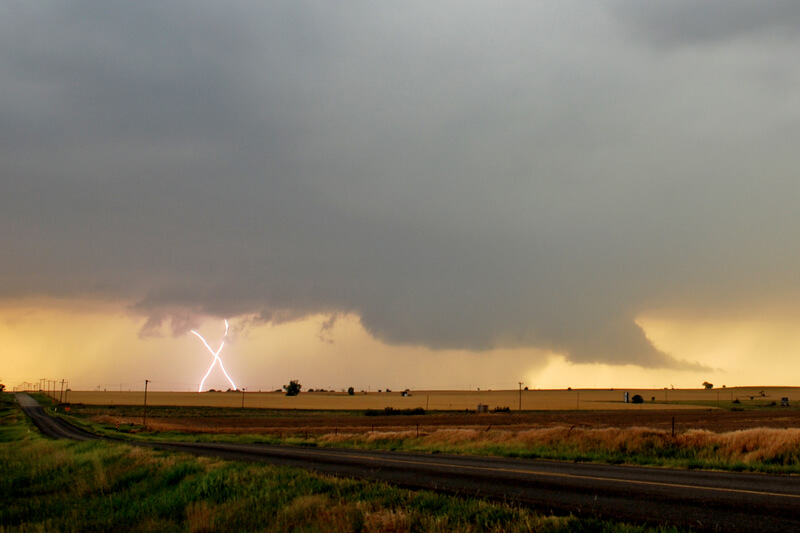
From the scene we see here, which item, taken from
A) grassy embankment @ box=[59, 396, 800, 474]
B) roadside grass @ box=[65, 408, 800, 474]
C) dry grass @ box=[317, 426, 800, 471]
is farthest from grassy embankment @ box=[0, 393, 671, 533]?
dry grass @ box=[317, 426, 800, 471]

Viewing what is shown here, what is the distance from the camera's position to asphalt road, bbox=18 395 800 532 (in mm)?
11250

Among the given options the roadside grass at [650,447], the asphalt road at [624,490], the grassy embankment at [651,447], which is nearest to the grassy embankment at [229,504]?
the asphalt road at [624,490]

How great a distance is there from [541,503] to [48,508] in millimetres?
15607

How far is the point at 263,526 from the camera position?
44.8ft

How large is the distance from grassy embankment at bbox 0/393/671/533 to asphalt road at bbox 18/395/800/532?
5.70ft

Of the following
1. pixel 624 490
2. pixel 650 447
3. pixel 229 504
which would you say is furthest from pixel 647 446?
pixel 229 504

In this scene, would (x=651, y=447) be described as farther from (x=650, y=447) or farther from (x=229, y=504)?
(x=229, y=504)

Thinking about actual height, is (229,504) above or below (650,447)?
above

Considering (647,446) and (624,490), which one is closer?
(624,490)

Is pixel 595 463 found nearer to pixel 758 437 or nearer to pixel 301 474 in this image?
pixel 758 437

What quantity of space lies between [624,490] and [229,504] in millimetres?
9686

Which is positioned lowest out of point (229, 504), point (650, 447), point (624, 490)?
point (650, 447)

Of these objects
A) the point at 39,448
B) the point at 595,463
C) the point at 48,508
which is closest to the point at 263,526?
the point at 48,508

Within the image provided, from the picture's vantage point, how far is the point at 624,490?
14.9 metres
